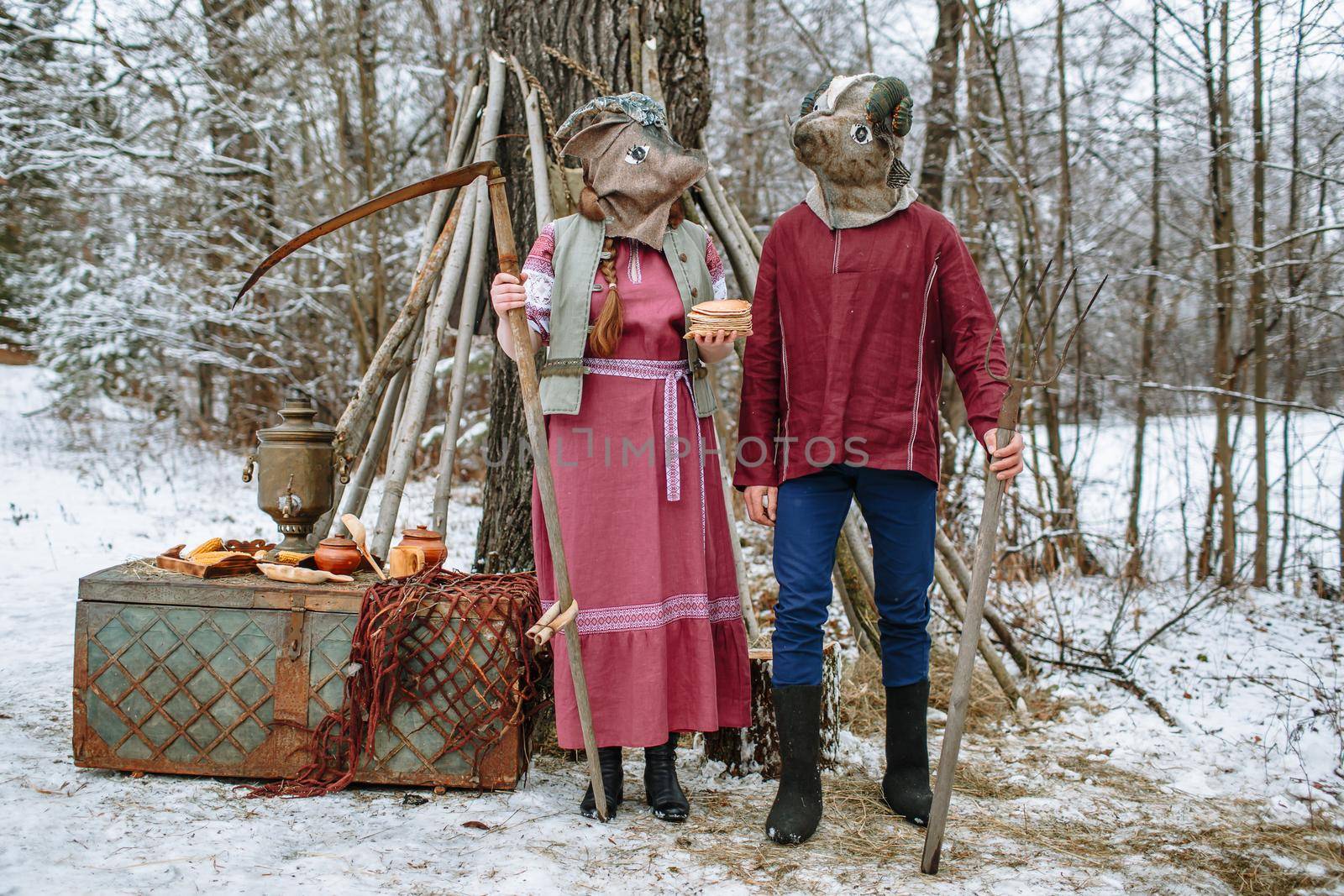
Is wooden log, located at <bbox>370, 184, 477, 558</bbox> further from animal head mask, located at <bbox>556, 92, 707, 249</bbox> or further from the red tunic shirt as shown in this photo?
the red tunic shirt

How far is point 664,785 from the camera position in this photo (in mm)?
2332

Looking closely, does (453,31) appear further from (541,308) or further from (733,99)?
(541,308)

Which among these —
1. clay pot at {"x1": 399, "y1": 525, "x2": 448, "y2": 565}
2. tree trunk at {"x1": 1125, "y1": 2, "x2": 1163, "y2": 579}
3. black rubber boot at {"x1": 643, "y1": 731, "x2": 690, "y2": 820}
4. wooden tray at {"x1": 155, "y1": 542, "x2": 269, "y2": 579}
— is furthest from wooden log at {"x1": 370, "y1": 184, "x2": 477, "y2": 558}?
tree trunk at {"x1": 1125, "y1": 2, "x2": 1163, "y2": 579}

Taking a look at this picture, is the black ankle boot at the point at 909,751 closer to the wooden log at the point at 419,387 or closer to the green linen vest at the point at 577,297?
the green linen vest at the point at 577,297

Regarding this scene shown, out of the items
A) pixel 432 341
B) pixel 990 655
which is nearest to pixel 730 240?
pixel 432 341

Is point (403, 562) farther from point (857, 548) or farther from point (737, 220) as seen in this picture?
point (737, 220)

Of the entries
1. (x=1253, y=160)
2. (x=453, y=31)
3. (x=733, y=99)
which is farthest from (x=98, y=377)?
(x=1253, y=160)

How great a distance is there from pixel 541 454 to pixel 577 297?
1.41ft

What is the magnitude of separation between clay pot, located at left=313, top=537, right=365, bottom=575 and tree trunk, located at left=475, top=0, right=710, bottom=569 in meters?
0.71

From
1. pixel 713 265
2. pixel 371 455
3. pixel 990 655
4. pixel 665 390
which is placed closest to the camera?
pixel 665 390

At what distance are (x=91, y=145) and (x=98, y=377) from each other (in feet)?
9.66

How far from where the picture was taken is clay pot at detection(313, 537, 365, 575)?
253 cm

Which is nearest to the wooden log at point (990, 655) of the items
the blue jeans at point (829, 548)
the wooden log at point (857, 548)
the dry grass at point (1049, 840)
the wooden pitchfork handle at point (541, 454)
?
the wooden log at point (857, 548)

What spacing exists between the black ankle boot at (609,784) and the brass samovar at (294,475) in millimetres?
1134
